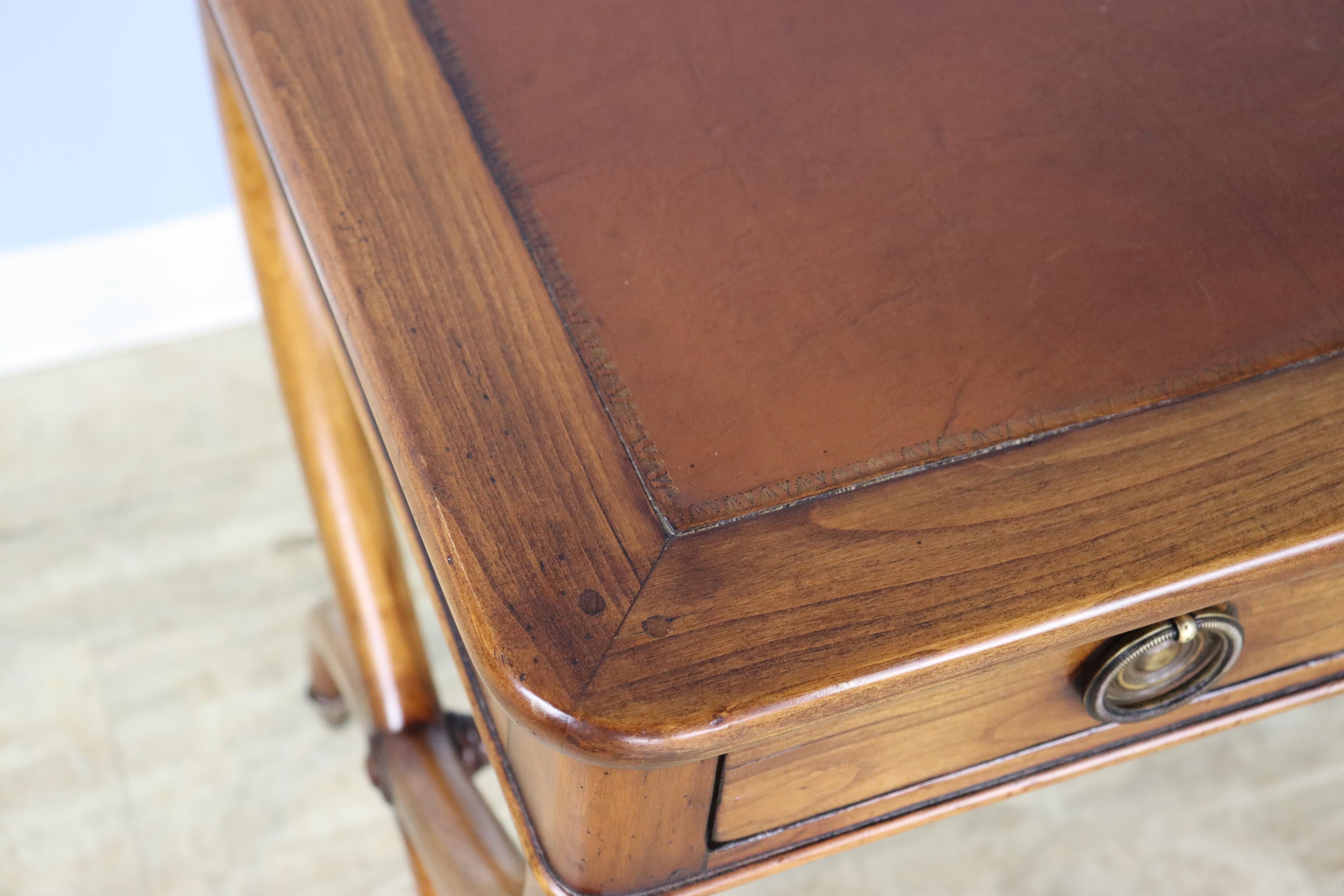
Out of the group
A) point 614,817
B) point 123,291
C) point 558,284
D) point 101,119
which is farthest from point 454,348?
point 123,291

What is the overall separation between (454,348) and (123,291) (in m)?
0.94

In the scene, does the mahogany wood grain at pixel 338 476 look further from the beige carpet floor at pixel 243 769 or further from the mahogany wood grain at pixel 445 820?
the beige carpet floor at pixel 243 769

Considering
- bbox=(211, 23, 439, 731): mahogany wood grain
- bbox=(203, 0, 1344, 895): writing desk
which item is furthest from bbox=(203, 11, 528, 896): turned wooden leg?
bbox=(203, 0, 1344, 895): writing desk

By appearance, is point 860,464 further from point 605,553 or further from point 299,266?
point 299,266

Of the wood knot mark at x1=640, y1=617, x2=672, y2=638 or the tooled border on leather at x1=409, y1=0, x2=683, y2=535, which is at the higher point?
the tooled border on leather at x1=409, y1=0, x2=683, y2=535

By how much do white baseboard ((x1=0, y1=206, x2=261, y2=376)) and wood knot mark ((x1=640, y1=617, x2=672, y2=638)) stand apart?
0.94m

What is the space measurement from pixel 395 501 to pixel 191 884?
0.53 m

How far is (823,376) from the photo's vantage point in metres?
0.41

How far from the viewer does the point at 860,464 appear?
0.39 m

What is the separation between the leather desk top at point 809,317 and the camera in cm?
35

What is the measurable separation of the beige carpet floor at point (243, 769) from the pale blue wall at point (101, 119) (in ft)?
0.79

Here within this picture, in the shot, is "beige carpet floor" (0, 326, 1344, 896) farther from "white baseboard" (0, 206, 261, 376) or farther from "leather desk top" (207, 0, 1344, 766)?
"leather desk top" (207, 0, 1344, 766)

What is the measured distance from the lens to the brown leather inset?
404 millimetres

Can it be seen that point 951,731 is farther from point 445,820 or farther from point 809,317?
point 445,820
